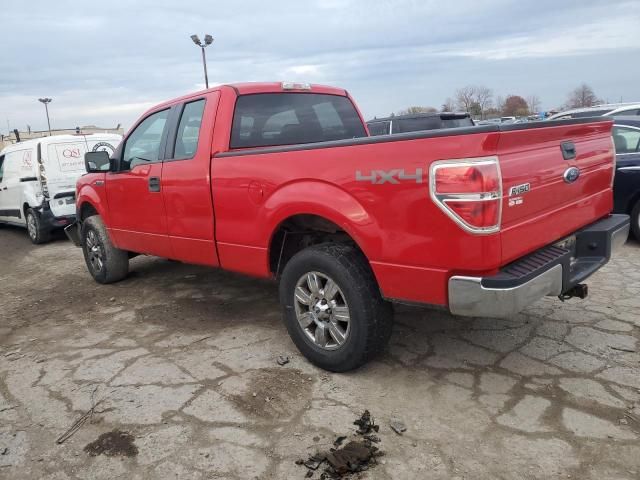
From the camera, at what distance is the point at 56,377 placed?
11.8 feet

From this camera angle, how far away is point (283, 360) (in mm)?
3623

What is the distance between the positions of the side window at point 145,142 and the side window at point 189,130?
0.31 meters

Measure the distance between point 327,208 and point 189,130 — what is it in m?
1.86

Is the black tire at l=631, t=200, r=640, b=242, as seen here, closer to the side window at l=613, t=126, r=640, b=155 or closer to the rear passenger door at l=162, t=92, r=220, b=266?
the side window at l=613, t=126, r=640, b=155

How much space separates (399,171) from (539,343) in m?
1.88

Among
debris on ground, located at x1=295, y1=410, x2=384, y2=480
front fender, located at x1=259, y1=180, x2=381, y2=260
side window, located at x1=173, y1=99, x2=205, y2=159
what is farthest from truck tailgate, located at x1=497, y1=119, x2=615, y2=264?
side window, located at x1=173, y1=99, x2=205, y2=159

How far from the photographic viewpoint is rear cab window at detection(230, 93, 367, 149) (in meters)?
4.15

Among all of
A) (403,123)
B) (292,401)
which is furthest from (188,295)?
(403,123)

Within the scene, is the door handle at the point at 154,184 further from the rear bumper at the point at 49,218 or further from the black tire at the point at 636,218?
the black tire at the point at 636,218

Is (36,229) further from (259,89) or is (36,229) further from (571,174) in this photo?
(571,174)

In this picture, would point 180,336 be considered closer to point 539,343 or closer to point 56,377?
point 56,377

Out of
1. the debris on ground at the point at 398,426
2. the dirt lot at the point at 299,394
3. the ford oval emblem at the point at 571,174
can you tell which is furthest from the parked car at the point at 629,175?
the debris on ground at the point at 398,426

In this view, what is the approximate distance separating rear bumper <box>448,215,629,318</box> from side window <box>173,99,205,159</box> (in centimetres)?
253

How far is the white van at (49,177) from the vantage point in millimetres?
8586
